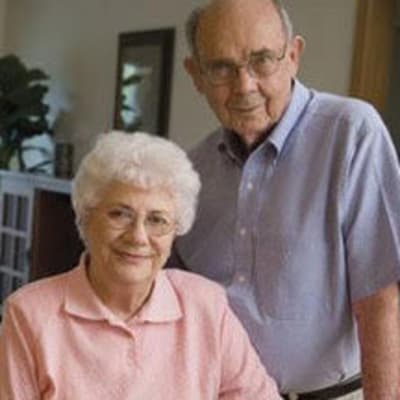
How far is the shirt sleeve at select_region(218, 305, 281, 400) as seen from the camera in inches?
59.4

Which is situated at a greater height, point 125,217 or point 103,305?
point 125,217

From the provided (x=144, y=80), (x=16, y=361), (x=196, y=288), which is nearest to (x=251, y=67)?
(x=196, y=288)

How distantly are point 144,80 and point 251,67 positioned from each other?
9.40ft

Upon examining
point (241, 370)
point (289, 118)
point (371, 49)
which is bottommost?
point (241, 370)

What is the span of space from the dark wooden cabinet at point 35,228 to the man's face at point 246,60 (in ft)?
9.19

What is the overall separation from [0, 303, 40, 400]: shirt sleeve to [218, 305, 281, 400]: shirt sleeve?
36 cm

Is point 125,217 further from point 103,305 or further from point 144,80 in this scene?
point 144,80

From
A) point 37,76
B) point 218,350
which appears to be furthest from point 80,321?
point 37,76

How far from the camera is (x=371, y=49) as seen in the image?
3.07m

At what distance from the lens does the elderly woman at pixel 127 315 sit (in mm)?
1437

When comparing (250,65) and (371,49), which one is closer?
(250,65)

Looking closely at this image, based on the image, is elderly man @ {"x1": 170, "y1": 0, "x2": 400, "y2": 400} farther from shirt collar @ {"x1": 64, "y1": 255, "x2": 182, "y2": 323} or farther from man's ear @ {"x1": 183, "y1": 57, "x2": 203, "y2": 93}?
shirt collar @ {"x1": 64, "y1": 255, "x2": 182, "y2": 323}

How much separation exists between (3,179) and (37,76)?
0.74m

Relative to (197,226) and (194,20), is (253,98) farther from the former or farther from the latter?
(197,226)
